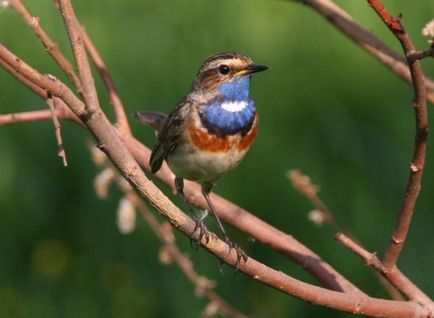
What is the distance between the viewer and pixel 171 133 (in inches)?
146

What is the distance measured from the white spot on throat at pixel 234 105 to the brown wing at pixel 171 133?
0.45 ft

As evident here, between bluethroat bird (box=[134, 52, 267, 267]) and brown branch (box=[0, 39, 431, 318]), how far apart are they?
33.4 inches

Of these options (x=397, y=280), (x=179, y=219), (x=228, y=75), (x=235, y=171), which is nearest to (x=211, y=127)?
(x=228, y=75)

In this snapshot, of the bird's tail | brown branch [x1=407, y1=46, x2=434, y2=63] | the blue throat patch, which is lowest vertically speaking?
the bird's tail

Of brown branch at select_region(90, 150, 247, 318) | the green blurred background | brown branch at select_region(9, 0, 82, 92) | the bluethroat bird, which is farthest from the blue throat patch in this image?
the green blurred background

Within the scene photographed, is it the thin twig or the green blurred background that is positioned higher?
the thin twig

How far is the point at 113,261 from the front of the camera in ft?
18.3

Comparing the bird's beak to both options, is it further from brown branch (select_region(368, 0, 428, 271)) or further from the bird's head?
brown branch (select_region(368, 0, 428, 271))

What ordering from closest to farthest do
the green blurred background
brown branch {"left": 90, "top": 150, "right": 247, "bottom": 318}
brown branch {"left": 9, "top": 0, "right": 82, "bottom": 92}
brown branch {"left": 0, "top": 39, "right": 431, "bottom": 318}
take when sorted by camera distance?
1. brown branch {"left": 0, "top": 39, "right": 431, "bottom": 318}
2. brown branch {"left": 9, "top": 0, "right": 82, "bottom": 92}
3. brown branch {"left": 90, "top": 150, "right": 247, "bottom": 318}
4. the green blurred background

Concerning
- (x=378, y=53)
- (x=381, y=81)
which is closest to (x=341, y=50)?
(x=381, y=81)

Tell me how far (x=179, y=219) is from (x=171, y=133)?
46.7 inches

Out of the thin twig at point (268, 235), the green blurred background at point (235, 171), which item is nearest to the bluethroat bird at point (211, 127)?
the thin twig at point (268, 235)

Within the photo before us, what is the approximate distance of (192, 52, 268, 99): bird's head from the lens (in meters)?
3.68

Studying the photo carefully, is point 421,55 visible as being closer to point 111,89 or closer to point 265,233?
point 265,233
